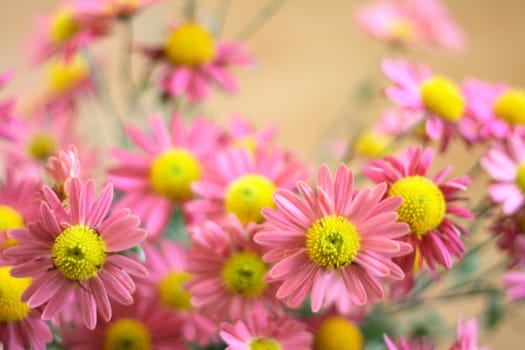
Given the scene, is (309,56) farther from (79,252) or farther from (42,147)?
(79,252)

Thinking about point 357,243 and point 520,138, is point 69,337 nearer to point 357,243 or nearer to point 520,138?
point 357,243

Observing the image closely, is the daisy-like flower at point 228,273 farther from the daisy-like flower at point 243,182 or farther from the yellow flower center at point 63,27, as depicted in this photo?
the yellow flower center at point 63,27

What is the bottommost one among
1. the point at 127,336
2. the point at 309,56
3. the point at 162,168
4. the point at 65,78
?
the point at 127,336

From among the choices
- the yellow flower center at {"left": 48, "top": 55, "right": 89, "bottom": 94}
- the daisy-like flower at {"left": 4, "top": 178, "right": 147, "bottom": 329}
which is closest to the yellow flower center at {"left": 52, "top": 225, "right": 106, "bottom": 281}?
the daisy-like flower at {"left": 4, "top": 178, "right": 147, "bottom": 329}

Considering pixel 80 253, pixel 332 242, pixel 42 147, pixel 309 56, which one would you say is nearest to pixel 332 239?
pixel 332 242

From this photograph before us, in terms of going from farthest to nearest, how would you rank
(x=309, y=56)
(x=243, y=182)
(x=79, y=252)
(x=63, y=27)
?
(x=309, y=56)
(x=63, y=27)
(x=243, y=182)
(x=79, y=252)

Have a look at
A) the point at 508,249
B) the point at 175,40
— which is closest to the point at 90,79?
the point at 175,40

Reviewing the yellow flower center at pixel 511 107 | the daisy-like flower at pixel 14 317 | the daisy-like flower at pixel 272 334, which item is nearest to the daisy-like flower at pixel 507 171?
the yellow flower center at pixel 511 107
